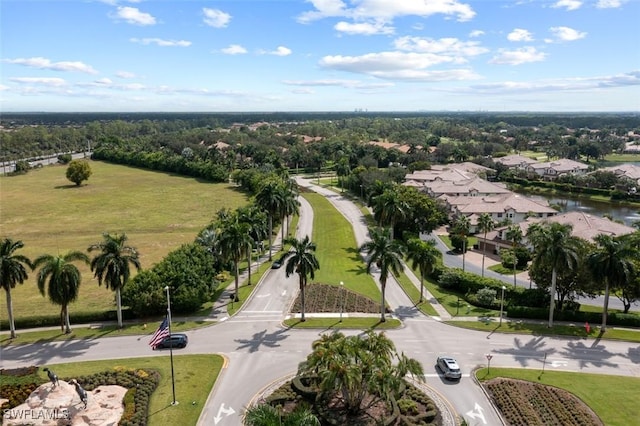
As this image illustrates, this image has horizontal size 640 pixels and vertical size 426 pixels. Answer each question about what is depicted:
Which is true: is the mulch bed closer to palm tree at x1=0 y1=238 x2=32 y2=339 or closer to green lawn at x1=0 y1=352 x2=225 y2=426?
green lawn at x1=0 y1=352 x2=225 y2=426

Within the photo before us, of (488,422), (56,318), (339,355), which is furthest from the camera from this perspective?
(56,318)

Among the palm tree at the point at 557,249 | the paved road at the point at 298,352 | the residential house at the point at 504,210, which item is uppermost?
the palm tree at the point at 557,249

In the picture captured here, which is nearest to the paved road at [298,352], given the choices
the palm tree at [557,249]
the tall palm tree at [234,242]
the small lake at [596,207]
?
the tall palm tree at [234,242]

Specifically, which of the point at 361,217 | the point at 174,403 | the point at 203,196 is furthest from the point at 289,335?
the point at 203,196

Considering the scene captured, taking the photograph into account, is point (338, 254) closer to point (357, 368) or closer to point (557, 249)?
point (557, 249)

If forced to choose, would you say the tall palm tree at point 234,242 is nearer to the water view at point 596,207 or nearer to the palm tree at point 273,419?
the palm tree at point 273,419

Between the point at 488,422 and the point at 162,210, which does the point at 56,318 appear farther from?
the point at 162,210
